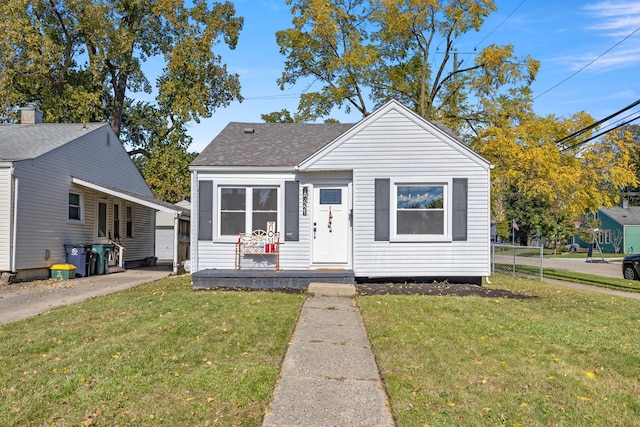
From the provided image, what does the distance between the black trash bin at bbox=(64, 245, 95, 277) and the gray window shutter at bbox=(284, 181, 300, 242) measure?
7.16m

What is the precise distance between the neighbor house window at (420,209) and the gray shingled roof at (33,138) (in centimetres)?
1000

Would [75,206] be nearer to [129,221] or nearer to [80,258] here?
[80,258]

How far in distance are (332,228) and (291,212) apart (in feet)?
3.55

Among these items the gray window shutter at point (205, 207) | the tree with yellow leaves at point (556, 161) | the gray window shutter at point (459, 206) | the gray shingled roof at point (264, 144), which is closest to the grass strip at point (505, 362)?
the gray window shutter at point (459, 206)

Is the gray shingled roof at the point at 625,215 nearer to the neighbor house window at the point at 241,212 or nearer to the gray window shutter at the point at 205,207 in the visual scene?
the neighbor house window at the point at 241,212

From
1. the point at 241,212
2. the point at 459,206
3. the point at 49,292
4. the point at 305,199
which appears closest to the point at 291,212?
the point at 305,199

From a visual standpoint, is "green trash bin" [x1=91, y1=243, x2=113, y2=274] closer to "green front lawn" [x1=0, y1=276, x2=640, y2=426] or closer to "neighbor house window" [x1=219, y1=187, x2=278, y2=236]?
"neighbor house window" [x1=219, y1=187, x2=278, y2=236]

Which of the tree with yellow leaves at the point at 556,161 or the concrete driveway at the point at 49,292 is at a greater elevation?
the tree with yellow leaves at the point at 556,161

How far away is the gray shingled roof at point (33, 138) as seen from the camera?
1430 centimetres

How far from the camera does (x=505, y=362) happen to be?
541 cm

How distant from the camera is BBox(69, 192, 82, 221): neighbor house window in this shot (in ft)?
54.1

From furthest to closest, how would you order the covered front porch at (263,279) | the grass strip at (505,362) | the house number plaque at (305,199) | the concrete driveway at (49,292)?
1. the house number plaque at (305,199)
2. the covered front porch at (263,279)
3. the concrete driveway at (49,292)
4. the grass strip at (505,362)

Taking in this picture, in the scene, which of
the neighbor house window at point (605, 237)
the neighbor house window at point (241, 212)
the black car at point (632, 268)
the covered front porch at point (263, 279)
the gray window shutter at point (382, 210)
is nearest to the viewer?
the covered front porch at point (263, 279)

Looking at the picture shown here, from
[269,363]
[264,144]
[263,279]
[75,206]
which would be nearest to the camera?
[269,363]
